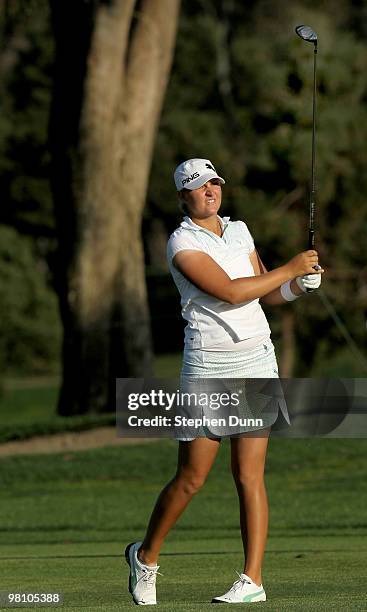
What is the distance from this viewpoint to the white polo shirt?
6.59 metres

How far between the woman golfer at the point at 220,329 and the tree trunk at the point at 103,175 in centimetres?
1222

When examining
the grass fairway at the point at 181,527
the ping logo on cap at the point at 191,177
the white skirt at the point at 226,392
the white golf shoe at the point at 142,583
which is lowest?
the grass fairway at the point at 181,527

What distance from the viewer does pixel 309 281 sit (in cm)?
666

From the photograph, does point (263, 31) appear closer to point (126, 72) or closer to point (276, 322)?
point (276, 322)

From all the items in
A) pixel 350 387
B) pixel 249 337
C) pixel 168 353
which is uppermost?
pixel 249 337

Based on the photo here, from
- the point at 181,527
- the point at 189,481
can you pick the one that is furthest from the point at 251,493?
the point at 181,527

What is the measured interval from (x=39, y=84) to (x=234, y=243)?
31.5 metres

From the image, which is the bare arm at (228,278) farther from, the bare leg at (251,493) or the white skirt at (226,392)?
the bare leg at (251,493)

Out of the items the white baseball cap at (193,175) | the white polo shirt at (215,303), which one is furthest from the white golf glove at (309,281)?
the white baseball cap at (193,175)

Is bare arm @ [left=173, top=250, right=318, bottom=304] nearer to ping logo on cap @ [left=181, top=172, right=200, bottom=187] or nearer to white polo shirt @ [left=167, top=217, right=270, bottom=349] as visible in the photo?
white polo shirt @ [left=167, top=217, right=270, bottom=349]

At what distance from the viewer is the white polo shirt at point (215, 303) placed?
6594 mm

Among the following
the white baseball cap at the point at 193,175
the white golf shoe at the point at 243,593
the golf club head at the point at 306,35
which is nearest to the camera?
the white golf shoe at the point at 243,593

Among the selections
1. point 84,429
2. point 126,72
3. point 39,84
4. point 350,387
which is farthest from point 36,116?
point 350,387

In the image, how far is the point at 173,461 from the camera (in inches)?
602
